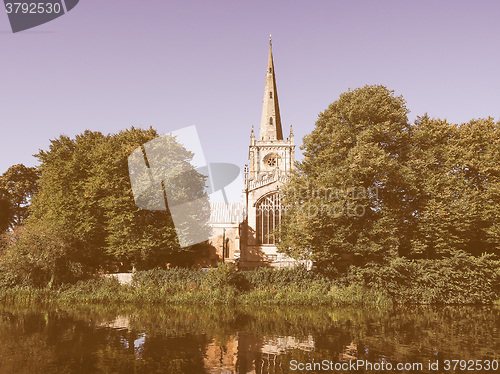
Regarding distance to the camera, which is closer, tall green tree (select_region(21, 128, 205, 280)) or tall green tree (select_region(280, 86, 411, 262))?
tall green tree (select_region(280, 86, 411, 262))

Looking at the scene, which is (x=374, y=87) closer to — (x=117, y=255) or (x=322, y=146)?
(x=322, y=146)

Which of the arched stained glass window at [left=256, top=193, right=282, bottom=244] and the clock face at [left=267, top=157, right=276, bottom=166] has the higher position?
the clock face at [left=267, top=157, right=276, bottom=166]

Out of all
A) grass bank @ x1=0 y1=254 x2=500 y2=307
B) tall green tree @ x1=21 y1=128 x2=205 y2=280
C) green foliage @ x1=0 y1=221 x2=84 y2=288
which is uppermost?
tall green tree @ x1=21 y1=128 x2=205 y2=280

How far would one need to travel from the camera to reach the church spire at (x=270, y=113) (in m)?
48.7

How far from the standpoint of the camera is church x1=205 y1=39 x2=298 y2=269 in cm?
3741

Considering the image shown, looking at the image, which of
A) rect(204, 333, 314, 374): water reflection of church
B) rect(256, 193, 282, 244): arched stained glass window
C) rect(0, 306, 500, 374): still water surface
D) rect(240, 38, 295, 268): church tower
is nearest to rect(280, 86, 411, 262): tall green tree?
rect(0, 306, 500, 374): still water surface

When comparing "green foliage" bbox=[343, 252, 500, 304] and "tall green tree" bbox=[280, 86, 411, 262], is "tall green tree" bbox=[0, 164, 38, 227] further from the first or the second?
"green foliage" bbox=[343, 252, 500, 304]

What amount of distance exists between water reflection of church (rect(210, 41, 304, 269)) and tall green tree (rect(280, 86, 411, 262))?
1121 cm

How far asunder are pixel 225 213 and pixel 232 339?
3571 centimetres

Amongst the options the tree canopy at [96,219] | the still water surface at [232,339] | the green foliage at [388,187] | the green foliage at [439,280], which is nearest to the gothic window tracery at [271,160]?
the tree canopy at [96,219]

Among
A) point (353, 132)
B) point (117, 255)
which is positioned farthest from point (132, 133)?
A: point (353, 132)

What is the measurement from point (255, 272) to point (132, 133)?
14.6 meters

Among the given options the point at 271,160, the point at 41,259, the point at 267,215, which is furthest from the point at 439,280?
the point at 271,160

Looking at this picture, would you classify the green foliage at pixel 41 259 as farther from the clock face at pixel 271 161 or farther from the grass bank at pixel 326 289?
the clock face at pixel 271 161
